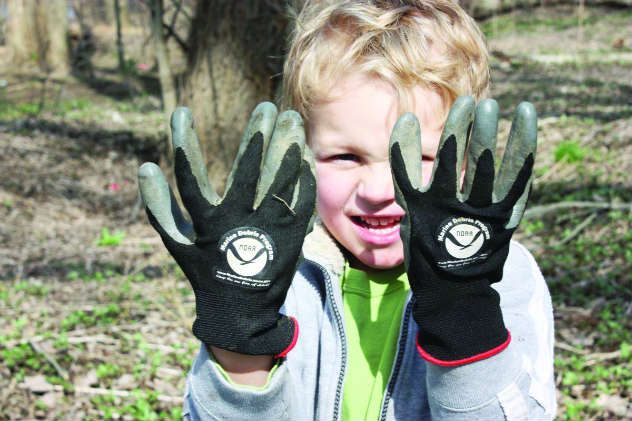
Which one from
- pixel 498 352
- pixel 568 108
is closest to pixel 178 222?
pixel 498 352

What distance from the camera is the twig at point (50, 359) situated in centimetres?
273

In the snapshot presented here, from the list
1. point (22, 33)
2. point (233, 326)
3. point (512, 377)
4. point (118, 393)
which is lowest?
point (22, 33)

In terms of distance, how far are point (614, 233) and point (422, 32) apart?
278cm

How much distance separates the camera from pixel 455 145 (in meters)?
1.22

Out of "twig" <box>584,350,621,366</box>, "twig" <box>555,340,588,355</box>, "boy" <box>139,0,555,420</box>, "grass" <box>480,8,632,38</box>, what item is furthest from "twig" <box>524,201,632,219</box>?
"grass" <box>480,8,632,38</box>

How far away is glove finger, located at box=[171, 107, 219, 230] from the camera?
46.9 inches

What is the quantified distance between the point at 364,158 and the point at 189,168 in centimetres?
48

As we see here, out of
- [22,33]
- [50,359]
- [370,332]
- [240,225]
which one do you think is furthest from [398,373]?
[22,33]

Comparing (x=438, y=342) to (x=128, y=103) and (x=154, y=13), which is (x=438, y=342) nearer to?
(x=154, y=13)

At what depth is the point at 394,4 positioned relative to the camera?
5.32 feet

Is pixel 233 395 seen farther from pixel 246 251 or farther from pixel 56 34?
pixel 56 34

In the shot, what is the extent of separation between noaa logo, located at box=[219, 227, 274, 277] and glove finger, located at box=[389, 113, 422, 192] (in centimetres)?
33

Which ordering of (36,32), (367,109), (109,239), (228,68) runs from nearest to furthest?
(367,109), (109,239), (228,68), (36,32)

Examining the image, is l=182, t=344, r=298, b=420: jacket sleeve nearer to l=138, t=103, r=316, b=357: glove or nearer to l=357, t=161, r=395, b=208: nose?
l=138, t=103, r=316, b=357: glove
